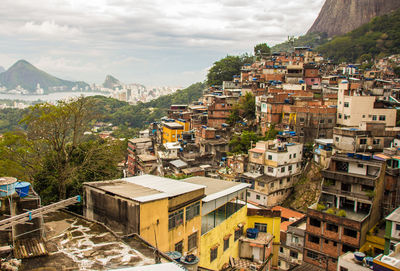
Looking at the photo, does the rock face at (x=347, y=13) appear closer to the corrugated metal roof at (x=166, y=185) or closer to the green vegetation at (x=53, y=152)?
the green vegetation at (x=53, y=152)

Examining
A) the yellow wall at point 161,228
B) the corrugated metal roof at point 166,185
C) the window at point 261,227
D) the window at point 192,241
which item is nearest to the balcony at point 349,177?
the window at point 261,227

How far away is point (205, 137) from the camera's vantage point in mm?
25938

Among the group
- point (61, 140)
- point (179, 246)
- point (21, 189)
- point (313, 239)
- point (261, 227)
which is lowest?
point (313, 239)

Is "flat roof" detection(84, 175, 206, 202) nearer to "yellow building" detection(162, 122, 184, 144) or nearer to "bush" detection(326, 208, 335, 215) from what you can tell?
"bush" detection(326, 208, 335, 215)

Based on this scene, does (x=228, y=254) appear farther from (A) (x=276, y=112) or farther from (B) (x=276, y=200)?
(A) (x=276, y=112)

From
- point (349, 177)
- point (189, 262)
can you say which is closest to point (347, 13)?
point (349, 177)

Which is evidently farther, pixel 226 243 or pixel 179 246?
pixel 226 243

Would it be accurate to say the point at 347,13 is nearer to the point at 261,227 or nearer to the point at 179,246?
the point at 261,227

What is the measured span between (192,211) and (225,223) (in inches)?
78.8

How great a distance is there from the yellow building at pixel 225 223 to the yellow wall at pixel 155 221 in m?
1.82

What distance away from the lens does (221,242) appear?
32.7 ft

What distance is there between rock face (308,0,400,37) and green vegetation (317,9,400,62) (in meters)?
8.68

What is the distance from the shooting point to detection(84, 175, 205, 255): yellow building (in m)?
7.05

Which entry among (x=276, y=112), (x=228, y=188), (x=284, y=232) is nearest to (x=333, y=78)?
(x=276, y=112)
